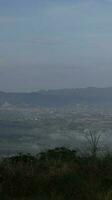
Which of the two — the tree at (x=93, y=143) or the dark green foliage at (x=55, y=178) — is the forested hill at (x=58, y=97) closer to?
the tree at (x=93, y=143)

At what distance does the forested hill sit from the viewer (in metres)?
85.8

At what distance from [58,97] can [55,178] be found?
80.5 m

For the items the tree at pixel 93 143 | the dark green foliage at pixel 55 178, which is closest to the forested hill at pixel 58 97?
the tree at pixel 93 143

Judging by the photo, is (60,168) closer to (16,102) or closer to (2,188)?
(2,188)

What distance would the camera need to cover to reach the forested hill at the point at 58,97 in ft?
282

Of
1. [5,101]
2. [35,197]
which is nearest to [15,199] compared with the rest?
[35,197]

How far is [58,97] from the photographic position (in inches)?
3556

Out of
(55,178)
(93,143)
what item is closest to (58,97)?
(93,143)

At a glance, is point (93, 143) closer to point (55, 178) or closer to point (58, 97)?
point (55, 178)

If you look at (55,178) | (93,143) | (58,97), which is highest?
(58,97)

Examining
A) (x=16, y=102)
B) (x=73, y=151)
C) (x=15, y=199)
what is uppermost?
(x=16, y=102)

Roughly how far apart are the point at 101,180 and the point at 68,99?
80524 mm

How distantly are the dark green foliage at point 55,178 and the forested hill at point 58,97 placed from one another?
230ft

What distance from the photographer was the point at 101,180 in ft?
32.2
